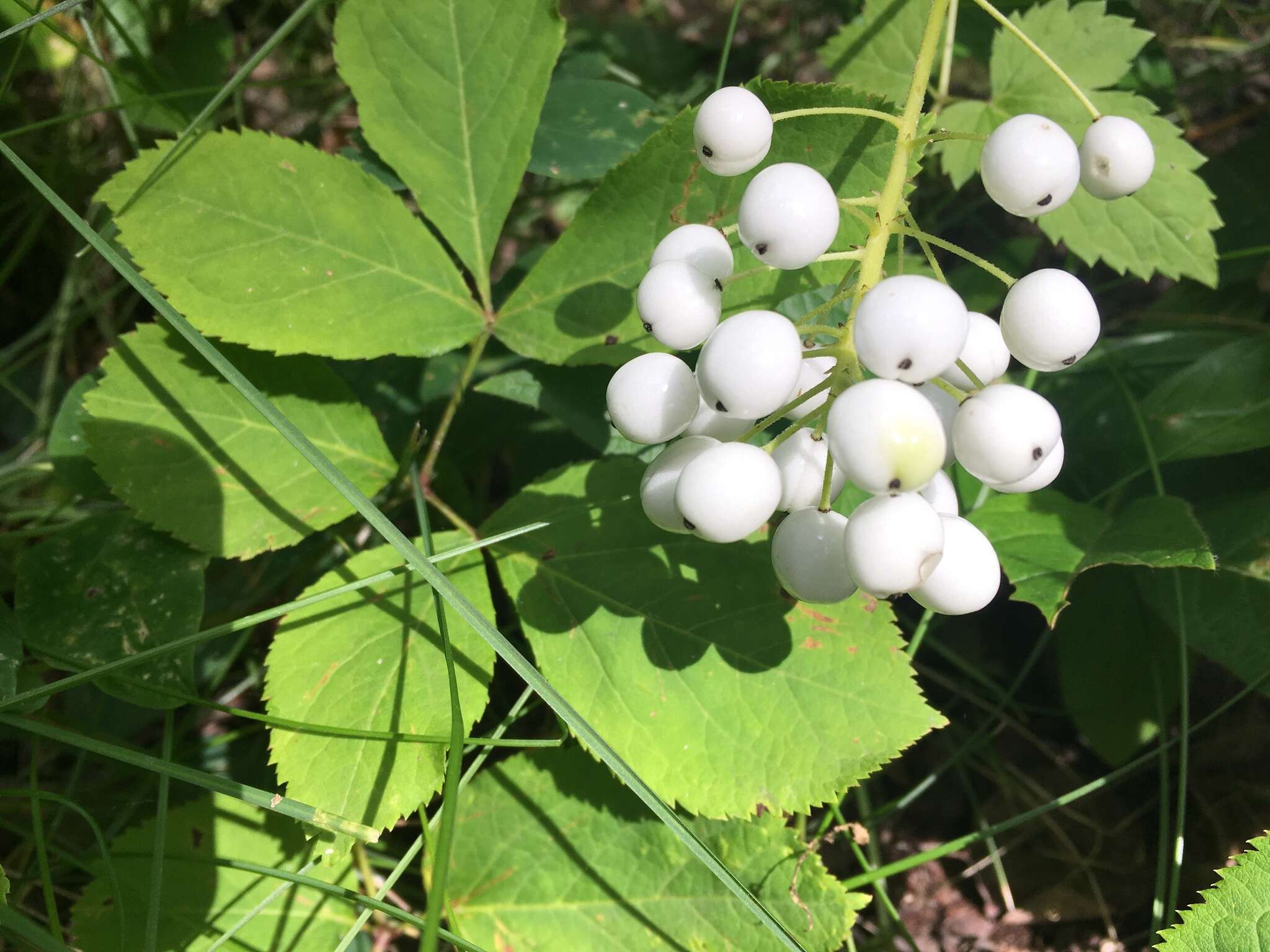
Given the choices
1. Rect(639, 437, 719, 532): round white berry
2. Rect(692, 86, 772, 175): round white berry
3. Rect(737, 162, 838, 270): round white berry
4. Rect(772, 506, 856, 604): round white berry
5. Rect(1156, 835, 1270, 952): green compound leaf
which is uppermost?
Rect(692, 86, 772, 175): round white berry

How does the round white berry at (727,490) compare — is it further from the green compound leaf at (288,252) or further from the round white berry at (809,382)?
the green compound leaf at (288,252)

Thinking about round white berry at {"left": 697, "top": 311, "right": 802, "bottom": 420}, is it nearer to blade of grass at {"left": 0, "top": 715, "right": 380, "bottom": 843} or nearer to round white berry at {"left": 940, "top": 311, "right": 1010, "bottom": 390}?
round white berry at {"left": 940, "top": 311, "right": 1010, "bottom": 390}

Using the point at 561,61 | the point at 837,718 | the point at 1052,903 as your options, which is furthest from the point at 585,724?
the point at 561,61

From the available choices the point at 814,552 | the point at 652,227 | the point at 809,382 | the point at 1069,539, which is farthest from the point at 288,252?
the point at 1069,539

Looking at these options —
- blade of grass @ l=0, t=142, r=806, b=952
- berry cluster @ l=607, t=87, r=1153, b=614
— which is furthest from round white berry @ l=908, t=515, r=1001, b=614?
blade of grass @ l=0, t=142, r=806, b=952

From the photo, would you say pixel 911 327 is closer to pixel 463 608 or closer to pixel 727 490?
pixel 727 490

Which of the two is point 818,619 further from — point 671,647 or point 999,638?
point 999,638
